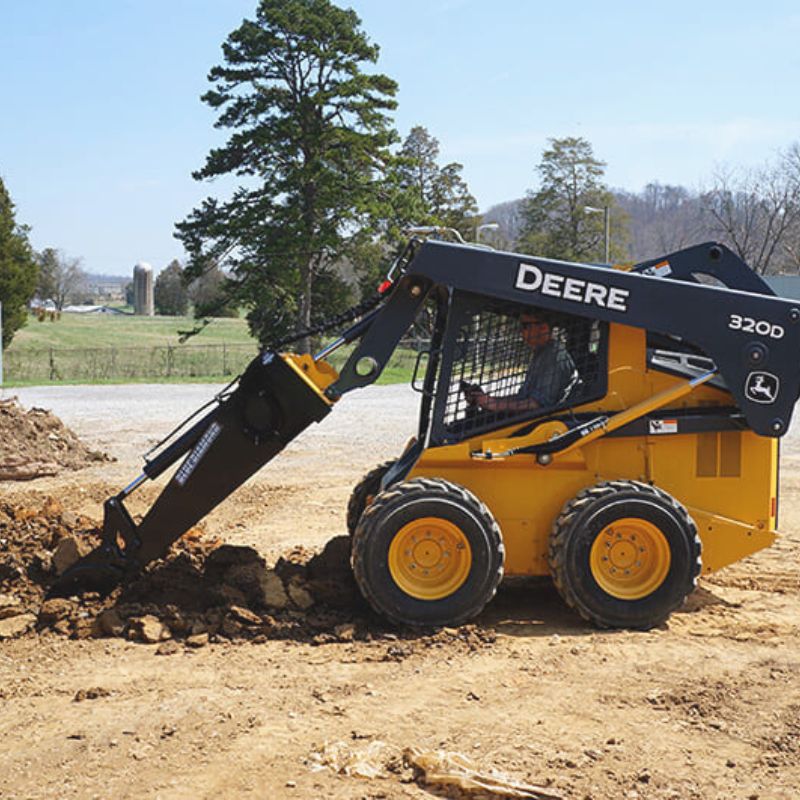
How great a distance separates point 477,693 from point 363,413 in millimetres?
14923

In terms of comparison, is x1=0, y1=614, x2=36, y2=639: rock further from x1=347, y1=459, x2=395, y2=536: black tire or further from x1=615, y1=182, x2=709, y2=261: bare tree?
x1=615, y1=182, x2=709, y2=261: bare tree

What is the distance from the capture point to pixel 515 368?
22.5 ft

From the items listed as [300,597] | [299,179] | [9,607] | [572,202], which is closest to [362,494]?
[300,597]

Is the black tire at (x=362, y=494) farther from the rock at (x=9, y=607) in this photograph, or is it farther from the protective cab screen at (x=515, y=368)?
the rock at (x=9, y=607)

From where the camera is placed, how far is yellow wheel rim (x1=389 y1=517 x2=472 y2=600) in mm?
6367

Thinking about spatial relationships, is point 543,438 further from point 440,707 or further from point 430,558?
point 440,707

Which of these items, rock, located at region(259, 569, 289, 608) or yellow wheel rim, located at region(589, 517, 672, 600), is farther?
rock, located at region(259, 569, 289, 608)

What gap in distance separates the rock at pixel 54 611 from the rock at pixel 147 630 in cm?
50

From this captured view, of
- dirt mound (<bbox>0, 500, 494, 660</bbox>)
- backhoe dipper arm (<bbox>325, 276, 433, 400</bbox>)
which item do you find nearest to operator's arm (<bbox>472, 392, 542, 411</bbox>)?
backhoe dipper arm (<bbox>325, 276, 433, 400</bbox>)

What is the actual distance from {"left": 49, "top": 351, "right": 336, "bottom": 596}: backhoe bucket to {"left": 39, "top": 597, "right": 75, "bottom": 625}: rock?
421 mm

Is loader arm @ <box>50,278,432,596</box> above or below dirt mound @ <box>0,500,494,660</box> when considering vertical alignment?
above

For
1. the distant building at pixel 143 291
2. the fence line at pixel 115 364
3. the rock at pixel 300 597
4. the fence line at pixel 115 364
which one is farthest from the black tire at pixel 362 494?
the distant building at pixel 143 291

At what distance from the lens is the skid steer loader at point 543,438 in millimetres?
6406

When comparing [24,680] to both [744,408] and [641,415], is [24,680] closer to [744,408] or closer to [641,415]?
[641,415]
